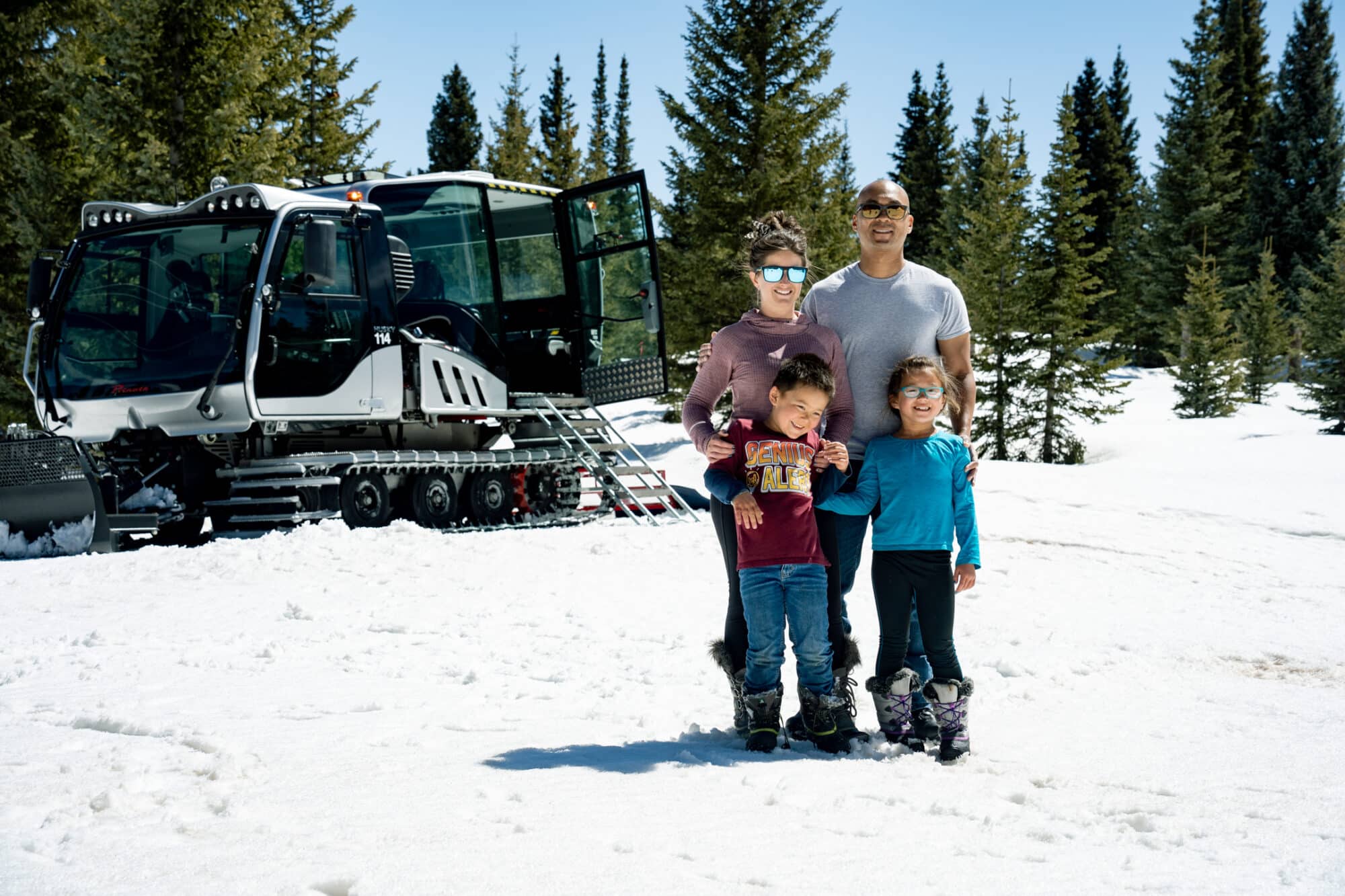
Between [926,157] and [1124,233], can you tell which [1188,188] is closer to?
[1124,233]

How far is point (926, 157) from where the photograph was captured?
54531mm

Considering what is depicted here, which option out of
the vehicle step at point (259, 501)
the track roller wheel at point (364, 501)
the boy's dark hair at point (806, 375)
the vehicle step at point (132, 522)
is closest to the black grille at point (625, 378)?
the track roller wheel at point (364, 501)

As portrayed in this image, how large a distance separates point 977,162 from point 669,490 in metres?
45.6

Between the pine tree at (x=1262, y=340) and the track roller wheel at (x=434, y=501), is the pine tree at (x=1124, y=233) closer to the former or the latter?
the pine tree at (x=1262, y=340)

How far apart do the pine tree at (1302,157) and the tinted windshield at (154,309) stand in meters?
43.3

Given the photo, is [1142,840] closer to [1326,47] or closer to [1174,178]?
[1174,178]

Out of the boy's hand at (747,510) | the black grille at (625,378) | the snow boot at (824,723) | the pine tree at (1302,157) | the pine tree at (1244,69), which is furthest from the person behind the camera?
the pine tree at (1244,69)

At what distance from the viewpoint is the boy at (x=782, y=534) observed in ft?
13.4

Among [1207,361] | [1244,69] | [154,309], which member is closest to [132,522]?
[154,309]

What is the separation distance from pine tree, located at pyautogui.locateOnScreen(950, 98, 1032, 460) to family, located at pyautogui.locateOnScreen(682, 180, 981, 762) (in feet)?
67.9

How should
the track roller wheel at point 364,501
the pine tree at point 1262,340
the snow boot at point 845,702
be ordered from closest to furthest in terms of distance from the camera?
the snow boot at point 845,702
the track roller wheel at point 364,501
the pine tree at point 1262,340

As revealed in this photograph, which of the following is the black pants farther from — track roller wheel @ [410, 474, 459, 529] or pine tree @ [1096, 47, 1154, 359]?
pine tree @ [1096, 47, 1154, 359]

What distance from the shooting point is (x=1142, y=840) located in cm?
329

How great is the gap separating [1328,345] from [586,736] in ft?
90.3
